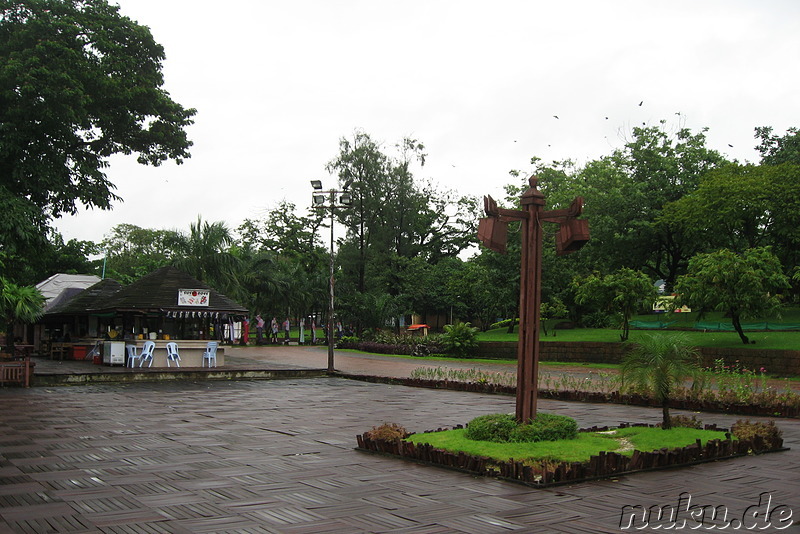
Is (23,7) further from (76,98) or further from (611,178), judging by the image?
(611,178)

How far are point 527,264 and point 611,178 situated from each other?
30701mm

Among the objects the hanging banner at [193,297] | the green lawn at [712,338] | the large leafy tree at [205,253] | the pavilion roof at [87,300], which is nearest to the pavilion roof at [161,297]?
the hanging banner at [193,297]

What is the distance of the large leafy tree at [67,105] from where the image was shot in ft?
62.4

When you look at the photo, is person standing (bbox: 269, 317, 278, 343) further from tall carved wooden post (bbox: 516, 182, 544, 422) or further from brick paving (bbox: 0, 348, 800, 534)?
tall carved wooden post (bbox: 516, 182, 544, 422)

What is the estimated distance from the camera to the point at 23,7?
2039cm

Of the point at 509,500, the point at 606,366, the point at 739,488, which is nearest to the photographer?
the point at 509,500

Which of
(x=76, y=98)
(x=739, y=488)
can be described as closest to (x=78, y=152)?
(x=76, y=98)

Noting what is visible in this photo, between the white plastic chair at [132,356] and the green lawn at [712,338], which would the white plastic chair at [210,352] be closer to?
the white plastic chair at [132,356]

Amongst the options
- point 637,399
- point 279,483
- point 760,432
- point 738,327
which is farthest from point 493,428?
point 738,327

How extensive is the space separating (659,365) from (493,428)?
2.13 metres

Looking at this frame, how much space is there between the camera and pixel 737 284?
2328 centimetres

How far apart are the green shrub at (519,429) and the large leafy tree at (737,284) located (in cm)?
1726

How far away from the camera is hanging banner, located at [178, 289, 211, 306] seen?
24266mm

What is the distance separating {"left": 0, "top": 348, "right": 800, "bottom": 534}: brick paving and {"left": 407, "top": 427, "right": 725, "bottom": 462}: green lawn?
24.3 inches
